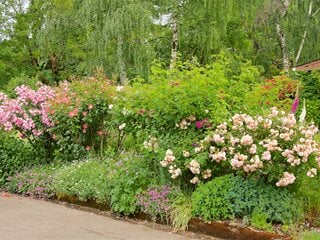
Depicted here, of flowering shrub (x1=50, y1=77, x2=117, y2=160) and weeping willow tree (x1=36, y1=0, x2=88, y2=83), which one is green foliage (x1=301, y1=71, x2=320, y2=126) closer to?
flowering shrub (x1=50, y1=77, x2=117, y2=160)

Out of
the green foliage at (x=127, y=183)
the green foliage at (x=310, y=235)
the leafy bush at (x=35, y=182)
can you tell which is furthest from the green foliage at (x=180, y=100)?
the leafy bush at (x=35, y=182)

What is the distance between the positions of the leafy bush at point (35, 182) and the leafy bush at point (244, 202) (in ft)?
10.2

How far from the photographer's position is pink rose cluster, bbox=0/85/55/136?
8.62 meters

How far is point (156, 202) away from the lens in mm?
5891

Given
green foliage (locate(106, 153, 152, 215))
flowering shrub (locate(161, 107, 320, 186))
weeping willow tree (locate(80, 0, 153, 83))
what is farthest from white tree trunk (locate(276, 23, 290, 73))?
flowering shrub (locate(161, 107, 320, 186))

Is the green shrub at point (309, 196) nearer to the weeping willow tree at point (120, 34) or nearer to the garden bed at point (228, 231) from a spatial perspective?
the garden bed at point (228, 231)

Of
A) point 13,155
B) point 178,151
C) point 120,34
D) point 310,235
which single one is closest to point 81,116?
point 13,155

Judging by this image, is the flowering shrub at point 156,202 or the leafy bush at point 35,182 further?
the leafy bush at point 35,182

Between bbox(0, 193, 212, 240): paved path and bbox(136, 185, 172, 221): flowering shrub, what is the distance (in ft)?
0.77

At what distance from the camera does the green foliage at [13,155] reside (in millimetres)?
8641

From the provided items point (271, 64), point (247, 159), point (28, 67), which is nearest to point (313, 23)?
point (271, 64)

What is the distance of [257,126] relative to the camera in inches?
219

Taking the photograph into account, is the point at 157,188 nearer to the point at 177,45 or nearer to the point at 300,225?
the point at 300,225

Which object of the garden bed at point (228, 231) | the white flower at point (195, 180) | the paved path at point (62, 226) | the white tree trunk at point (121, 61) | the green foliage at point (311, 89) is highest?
the white tree trunk at point (121, 61)
